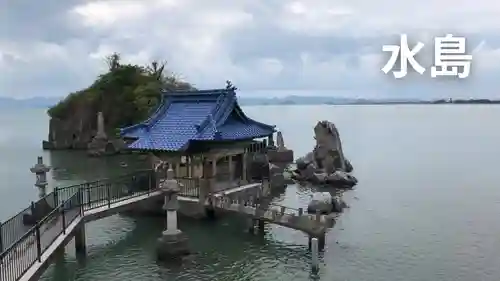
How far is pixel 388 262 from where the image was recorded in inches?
729

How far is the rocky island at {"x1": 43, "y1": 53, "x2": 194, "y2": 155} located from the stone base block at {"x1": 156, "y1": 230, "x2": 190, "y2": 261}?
125ft

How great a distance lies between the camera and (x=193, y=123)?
24.3 meters

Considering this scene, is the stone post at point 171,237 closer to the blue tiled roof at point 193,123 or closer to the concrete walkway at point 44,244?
the concrete walkway at point 44,244

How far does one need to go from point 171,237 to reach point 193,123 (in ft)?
24.4

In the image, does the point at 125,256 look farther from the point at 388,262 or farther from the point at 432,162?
the point at 432,162

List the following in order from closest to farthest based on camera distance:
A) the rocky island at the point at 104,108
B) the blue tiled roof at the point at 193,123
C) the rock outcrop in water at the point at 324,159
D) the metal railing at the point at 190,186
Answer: the blue tiled roof at the point at 193,123, the metal railing at the point at 190,186, the rock outcrop in water at the point at 324,159, the rocky island at the point at 104,108

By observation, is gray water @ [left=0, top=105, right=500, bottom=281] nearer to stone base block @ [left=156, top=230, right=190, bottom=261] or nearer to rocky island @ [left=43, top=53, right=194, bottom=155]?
stone base block @ [left=156, top=230, right=190, bottom=261]

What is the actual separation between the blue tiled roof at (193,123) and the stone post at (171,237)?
469 cm

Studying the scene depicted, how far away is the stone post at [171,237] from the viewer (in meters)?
18.1

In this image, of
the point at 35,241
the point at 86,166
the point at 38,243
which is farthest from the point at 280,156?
the point at 38,243

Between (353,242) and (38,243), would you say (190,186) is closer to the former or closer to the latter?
(353,242)

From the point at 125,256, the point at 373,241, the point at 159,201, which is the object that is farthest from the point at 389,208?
the point at 125,256

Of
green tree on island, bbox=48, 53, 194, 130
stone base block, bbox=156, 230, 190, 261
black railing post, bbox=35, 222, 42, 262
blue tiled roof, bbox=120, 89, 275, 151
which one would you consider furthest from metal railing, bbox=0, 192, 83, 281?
green tree on island, bbox=48, 53, 194, 130

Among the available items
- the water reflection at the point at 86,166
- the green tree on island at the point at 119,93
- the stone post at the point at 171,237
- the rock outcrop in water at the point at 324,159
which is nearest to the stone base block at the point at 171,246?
the stone post at the point at 171,237
